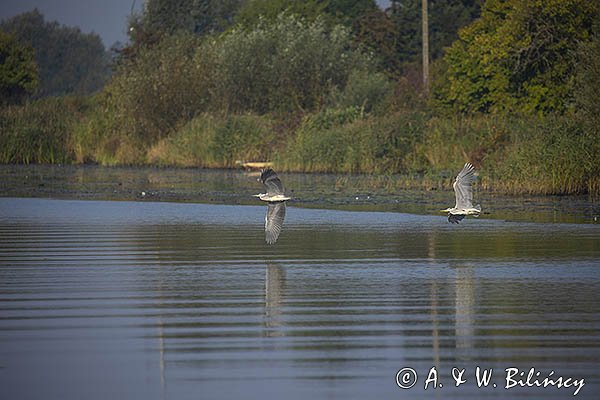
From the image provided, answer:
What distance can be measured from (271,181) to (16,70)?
182 ft

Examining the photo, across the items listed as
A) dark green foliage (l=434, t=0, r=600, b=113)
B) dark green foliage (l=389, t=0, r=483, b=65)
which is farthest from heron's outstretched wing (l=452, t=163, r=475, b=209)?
dark green foliage (l=389, t=0, r=483, b=65)

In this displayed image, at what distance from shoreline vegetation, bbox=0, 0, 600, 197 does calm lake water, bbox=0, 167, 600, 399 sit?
636cm

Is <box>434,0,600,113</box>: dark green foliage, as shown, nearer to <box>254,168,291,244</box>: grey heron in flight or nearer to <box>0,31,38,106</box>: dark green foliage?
<box>254,168,291,244</box>: grey heron in flight

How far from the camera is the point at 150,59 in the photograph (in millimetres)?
49188

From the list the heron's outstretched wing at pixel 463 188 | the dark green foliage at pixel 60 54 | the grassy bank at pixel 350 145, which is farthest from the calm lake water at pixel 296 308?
the dark green foliage at pixel 60 54

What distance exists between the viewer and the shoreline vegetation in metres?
28.8

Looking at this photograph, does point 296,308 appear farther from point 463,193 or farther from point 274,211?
point 463,193

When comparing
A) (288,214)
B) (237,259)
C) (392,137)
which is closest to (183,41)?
(392,137)

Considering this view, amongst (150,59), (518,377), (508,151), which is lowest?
(518,377)

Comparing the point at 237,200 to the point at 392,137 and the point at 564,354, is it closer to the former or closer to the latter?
the point at 392,137

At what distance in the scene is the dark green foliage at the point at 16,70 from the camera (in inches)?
2756

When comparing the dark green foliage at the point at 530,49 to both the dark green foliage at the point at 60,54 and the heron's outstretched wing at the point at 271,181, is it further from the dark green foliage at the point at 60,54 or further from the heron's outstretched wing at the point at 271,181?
the dark green foliage at the point at 60,54

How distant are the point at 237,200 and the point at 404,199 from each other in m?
3.66

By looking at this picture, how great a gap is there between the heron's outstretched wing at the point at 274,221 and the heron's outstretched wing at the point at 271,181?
0.58ft
